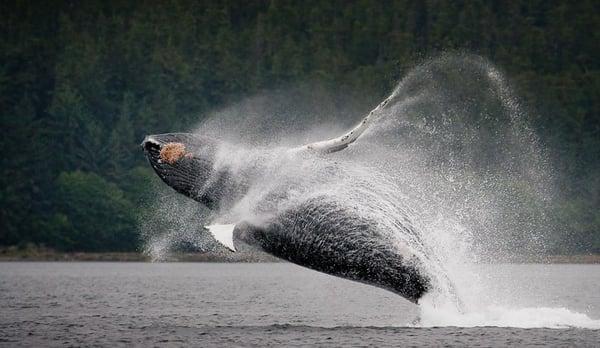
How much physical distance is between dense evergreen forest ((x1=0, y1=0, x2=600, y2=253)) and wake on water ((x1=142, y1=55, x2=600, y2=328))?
14.8 feet

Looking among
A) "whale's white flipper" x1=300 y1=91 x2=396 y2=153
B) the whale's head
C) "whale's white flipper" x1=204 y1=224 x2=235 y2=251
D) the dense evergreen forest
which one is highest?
the dense evergreen forest

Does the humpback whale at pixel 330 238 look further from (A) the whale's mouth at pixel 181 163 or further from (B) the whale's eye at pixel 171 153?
(B) the whale's eye at pixel 171 153

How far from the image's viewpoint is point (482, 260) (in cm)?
7994

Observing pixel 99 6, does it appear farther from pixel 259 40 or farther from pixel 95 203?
pixel 95 203

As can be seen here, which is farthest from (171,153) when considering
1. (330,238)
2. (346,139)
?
(330,238)

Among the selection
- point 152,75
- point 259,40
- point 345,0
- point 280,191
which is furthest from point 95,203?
point 345,0

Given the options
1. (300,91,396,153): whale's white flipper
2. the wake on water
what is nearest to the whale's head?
the wake on water

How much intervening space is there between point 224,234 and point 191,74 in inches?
4303

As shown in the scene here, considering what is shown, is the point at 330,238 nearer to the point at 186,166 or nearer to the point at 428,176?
the point at 186,166

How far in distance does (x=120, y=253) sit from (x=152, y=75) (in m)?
33.2

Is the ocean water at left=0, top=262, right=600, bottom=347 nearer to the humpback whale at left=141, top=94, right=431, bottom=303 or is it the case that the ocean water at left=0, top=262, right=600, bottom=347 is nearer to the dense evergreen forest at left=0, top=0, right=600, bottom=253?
the humpback whale at left=141, top=94, right=431, bottom=303

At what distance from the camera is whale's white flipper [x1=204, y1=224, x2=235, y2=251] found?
21.3 m

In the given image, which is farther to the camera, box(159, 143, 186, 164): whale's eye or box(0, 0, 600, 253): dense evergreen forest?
box(0, 0, 600, 253): dense evergreen forest

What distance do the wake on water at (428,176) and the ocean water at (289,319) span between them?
35cm
